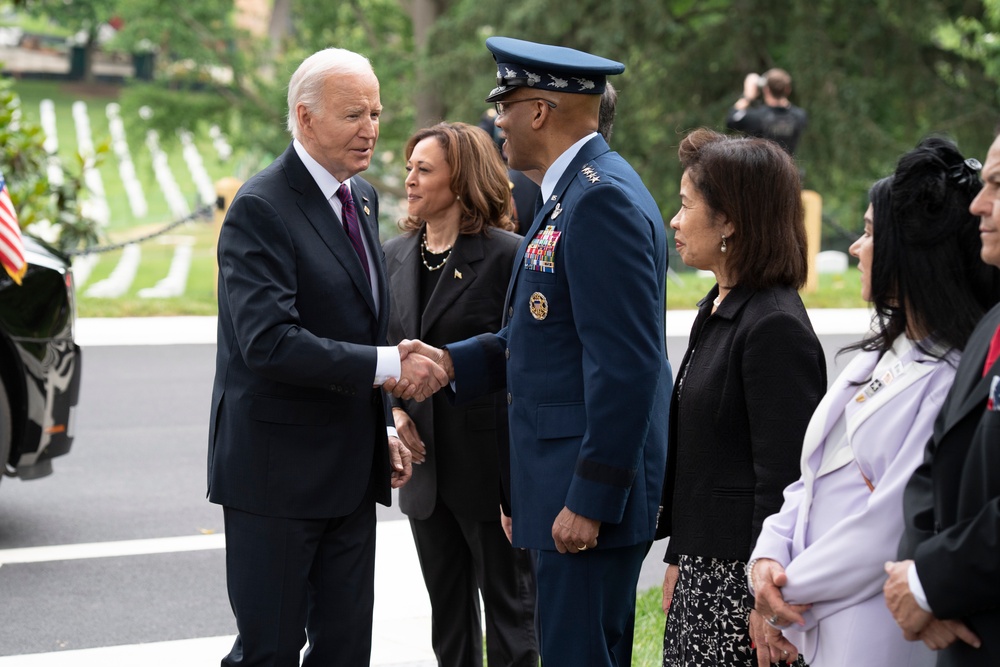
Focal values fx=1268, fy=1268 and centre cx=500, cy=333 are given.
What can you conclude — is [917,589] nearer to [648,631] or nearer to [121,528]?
[648,631]

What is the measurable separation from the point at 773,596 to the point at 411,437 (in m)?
1.99

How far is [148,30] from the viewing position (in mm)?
27188

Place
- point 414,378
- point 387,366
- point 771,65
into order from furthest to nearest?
point 771,65 < point 414,378 < point 387,366

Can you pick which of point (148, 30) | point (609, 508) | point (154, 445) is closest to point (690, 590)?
point (609, 508)

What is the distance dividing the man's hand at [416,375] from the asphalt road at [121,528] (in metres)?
2.02

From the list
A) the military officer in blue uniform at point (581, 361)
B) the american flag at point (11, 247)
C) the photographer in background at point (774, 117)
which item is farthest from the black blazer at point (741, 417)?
the photographer in background at point (774, 117)

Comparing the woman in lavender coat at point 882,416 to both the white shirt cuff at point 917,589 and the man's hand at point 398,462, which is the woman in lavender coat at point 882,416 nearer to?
the white shirt cuff at point 917,589

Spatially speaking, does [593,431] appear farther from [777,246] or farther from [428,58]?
[428,58]

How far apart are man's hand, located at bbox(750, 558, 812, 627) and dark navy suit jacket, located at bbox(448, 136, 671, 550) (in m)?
0.51

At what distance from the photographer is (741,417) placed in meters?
→ 3.31

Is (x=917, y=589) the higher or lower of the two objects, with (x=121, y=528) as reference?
higher

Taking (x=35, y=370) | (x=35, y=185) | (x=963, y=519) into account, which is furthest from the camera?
(x=35, y=185)

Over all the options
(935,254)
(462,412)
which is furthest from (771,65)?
(935,254)

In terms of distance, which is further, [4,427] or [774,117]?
[774,117]
